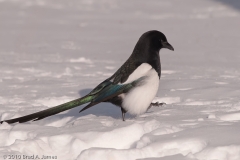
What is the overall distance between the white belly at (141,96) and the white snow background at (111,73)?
3.8 inches

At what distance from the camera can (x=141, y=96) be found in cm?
477

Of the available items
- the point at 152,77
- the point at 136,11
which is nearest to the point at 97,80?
the point at 152,77

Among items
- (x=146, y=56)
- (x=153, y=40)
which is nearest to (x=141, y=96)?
(x=146, y=56)

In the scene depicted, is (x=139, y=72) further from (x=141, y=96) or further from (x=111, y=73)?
(x=111, y=73)

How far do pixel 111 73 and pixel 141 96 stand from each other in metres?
2.29

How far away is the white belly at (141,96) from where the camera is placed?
4762 millimetres

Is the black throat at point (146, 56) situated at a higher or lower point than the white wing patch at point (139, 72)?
higher

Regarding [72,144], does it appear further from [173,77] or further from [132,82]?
[173,77]

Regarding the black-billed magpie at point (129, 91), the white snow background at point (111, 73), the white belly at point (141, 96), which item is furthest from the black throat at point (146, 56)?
the white snow background at point (111, 73)

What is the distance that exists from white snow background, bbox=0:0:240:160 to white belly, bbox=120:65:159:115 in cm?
10

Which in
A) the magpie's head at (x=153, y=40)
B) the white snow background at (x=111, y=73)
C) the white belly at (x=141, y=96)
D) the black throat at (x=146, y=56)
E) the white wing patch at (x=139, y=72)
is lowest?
the white snow background at (x=111, y=73)

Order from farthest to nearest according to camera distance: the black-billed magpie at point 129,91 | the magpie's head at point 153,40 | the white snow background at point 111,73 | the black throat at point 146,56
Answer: the magpie's head at point 153,40 → the black throat at point 146,56 → the black-billed magpie at point 129,91 → the white snow background at point 111,73

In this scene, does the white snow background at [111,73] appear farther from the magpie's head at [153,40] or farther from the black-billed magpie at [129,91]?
the magpie's head at [153,40]

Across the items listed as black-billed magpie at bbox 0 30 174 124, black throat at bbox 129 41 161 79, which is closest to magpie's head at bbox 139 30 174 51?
black throat at bbox 129 41 161 79
